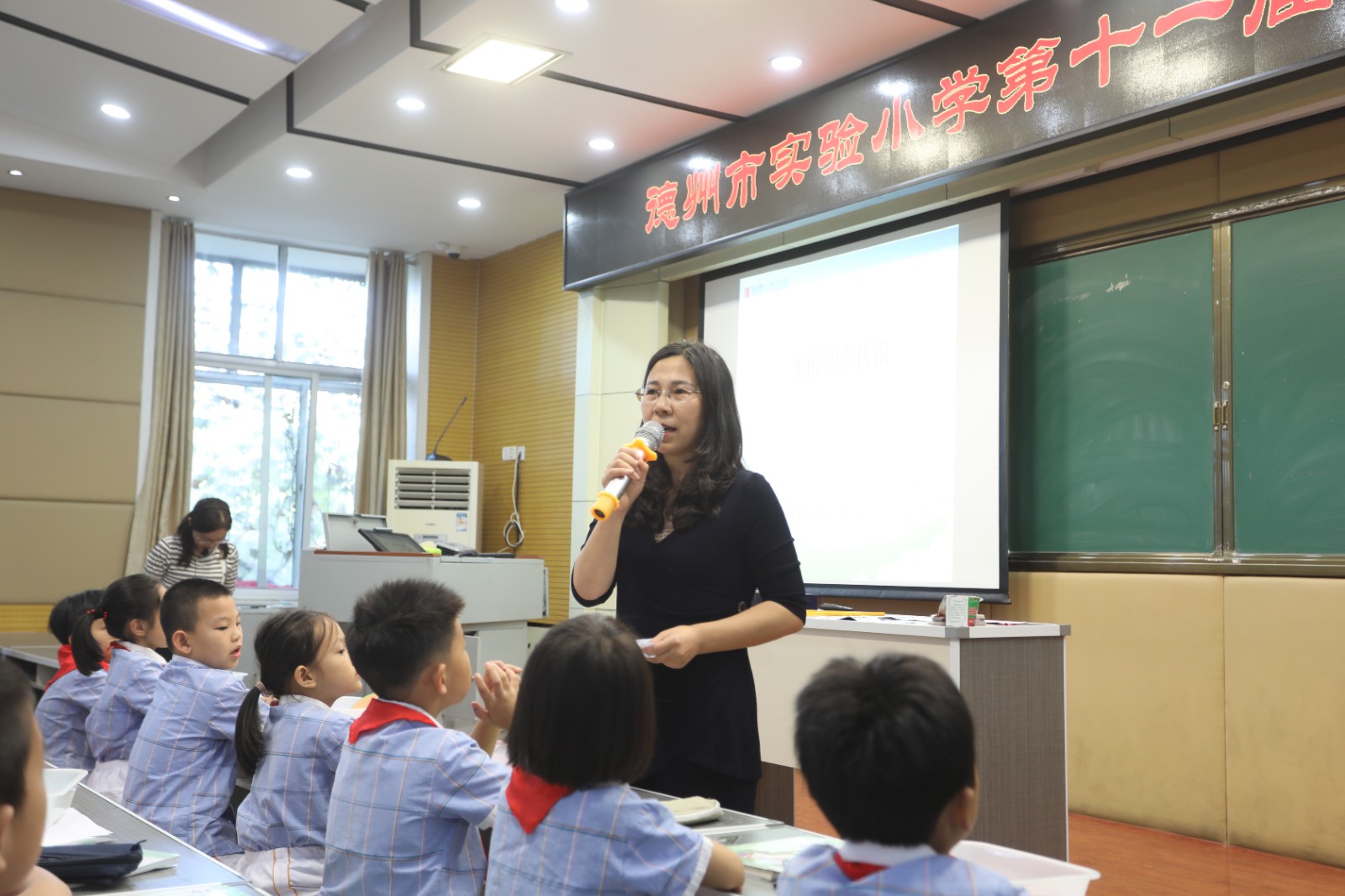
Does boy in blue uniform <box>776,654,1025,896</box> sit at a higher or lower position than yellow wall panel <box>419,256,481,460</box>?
lower

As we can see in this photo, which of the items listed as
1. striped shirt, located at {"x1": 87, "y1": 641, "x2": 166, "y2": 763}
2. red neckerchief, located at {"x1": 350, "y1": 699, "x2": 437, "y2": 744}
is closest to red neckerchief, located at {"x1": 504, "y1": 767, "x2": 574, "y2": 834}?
red neckerchief, located at {"x1": 350, "y1": 699, "x2": 437, "y2": 744}

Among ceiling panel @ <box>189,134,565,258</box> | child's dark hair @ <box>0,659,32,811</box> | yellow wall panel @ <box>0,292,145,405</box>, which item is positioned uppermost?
ceiling panel @ <box>189,134,565,258</box>

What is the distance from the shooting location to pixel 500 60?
4957mm

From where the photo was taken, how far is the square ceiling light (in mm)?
4828

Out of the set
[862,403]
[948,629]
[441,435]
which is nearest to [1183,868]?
[948,629]

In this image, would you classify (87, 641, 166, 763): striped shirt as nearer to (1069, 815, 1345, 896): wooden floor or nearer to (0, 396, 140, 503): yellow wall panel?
(1069, 815, 1345, 896): wooden floor

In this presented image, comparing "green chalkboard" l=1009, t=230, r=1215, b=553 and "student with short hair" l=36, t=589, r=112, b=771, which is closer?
"student with short hair" l=36, t=589, r=112, b=771

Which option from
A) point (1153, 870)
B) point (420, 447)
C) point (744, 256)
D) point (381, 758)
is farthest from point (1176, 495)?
point (420, 447)

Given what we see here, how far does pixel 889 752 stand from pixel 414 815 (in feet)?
2.75

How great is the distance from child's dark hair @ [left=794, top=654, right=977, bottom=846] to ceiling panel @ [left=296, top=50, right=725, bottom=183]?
452 centimetres

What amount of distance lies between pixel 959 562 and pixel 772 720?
1251mm

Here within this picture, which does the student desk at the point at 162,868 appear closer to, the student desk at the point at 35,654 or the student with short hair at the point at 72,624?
the student with short hair at the point at 72,624

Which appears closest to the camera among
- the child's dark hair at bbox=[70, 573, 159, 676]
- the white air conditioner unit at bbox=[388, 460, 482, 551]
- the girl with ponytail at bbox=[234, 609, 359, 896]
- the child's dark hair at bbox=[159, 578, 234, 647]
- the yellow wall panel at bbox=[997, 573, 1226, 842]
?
the girl with ponytail at bbox=[234, 609, 359, 896]

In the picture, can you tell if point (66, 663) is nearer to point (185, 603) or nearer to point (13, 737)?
point (185, 603)
